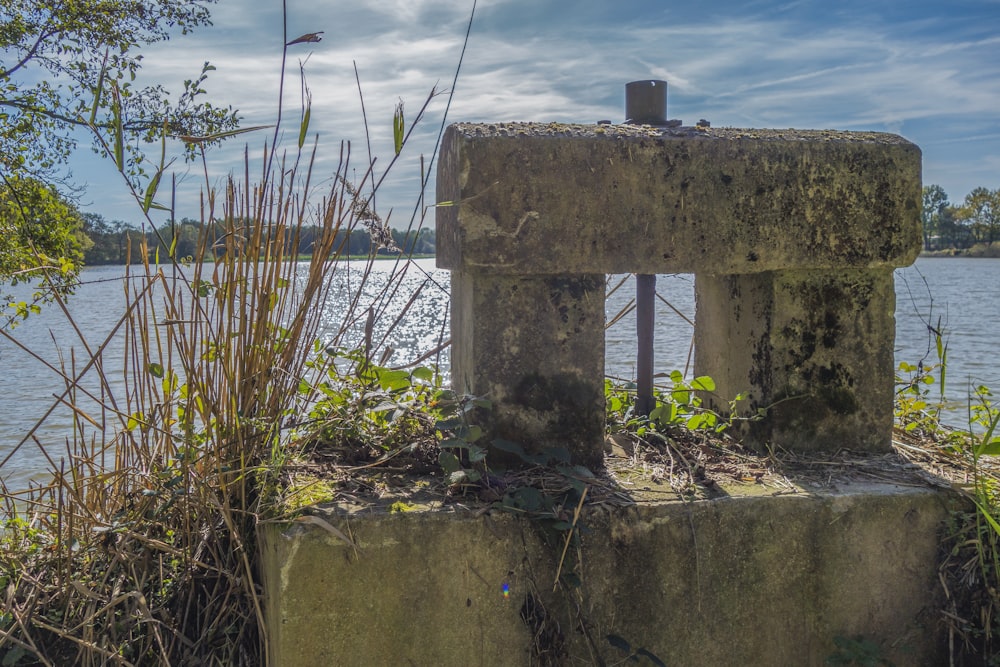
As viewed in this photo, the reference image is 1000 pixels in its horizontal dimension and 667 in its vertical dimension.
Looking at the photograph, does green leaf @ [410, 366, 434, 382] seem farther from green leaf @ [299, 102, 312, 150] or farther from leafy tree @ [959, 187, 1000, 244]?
leafy tree @ [959, 187, 1000, 244]

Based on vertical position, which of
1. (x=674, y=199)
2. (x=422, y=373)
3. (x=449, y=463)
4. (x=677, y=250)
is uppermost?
(x=674, y=199)

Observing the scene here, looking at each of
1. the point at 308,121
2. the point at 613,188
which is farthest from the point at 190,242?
the point at 613,188

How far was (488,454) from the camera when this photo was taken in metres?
2.19

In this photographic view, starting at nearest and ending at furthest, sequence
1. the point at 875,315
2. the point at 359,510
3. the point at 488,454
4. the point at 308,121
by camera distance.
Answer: the point at 359,510 → the point at 308,121 → the point at 488,454 → the point at 875,315

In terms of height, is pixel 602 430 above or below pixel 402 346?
above

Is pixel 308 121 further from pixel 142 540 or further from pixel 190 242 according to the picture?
pixel 142 540

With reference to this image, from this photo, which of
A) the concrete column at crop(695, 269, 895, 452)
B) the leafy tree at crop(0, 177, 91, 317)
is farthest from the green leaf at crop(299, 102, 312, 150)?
the leafy tree at crop(0, 177, 91, 317)

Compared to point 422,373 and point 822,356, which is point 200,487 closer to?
point 422,373

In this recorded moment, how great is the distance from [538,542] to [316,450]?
734mm

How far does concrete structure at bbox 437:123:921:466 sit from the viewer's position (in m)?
2.10

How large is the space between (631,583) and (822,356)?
3.04 ft

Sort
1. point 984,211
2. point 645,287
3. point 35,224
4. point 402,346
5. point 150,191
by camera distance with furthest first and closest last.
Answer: point 984,211 < point 402,346 < point 35,224 < point 645,287 < point 150,191

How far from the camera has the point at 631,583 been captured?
1966mm

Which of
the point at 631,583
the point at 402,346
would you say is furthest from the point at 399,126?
the point at 402,346
